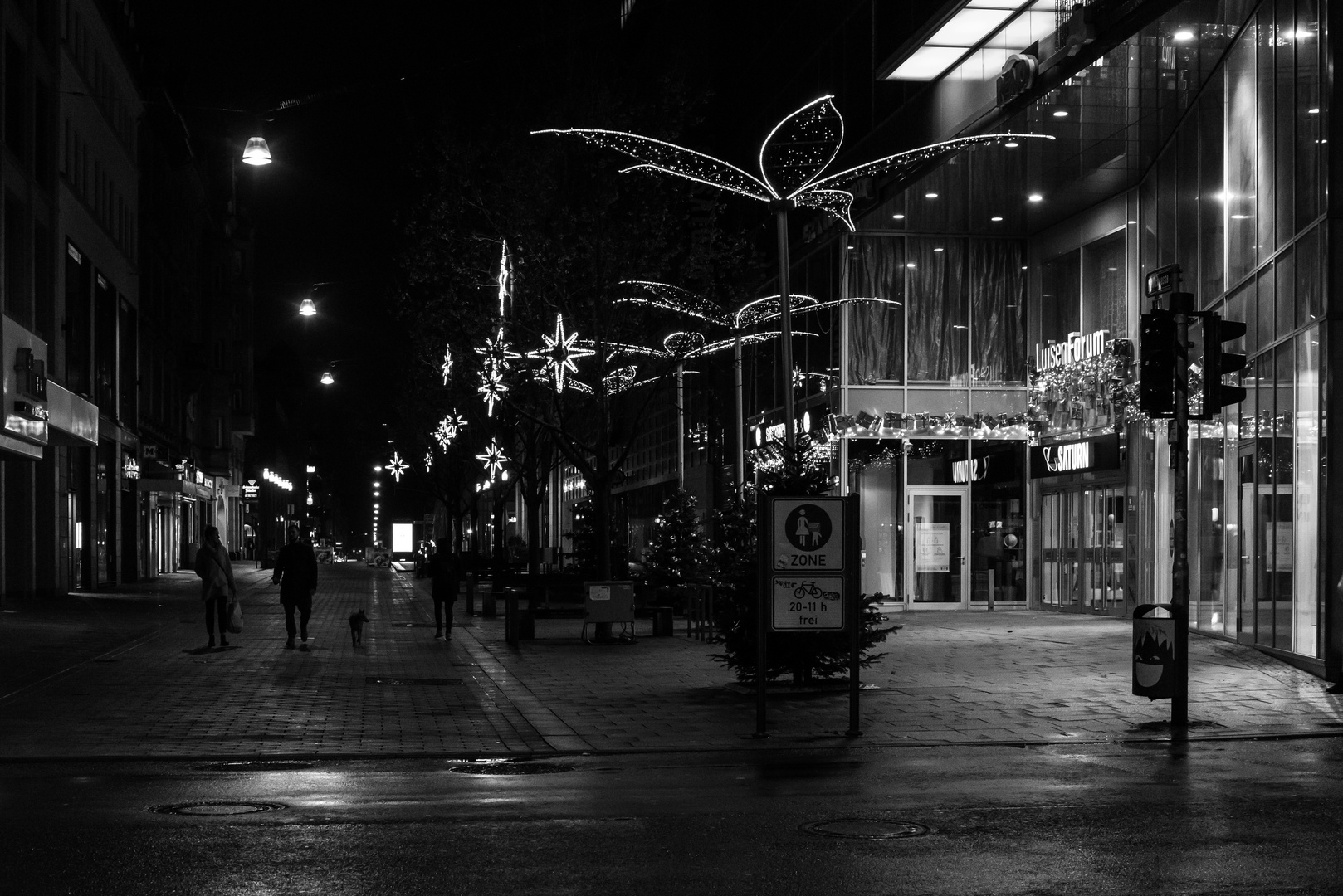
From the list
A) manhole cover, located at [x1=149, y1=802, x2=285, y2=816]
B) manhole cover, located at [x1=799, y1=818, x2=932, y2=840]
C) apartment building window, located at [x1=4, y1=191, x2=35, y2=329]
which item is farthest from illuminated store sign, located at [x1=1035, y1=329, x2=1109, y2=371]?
manhole cover, located at [x1=149, y1=802, x2=285, y2=816]

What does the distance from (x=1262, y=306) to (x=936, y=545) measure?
15.7 metres

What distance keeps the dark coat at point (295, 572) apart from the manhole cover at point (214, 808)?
15.6 meters

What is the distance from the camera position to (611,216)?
97.0ft

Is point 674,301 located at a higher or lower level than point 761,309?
lower

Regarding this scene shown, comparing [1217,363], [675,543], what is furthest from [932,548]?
[1217,363]

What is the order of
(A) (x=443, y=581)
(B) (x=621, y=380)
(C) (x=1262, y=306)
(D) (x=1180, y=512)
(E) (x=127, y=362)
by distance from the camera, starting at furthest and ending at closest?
1. (E) (x=127, y=362)
2. (B) (x=621, y=380)
3. (A) (x=443, y=581)
4. (C) (x=1262, y=306)
5. (D) (x=1180, y=512)

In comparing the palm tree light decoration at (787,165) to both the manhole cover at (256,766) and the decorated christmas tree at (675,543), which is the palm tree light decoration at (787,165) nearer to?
the decorated christmas tree at (675,543)

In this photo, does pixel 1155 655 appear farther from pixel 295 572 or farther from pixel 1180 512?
pixel 295 572

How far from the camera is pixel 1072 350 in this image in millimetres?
33062

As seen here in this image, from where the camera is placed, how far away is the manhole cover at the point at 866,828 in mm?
8648

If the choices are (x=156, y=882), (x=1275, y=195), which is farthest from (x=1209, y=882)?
(x=1275, y=195)

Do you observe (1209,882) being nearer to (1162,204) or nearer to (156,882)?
(156,882)

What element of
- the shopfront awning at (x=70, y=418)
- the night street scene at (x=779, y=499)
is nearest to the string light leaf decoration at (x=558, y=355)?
the night street scene at (x=779, y=499)

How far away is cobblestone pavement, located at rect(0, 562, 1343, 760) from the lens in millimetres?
13562
